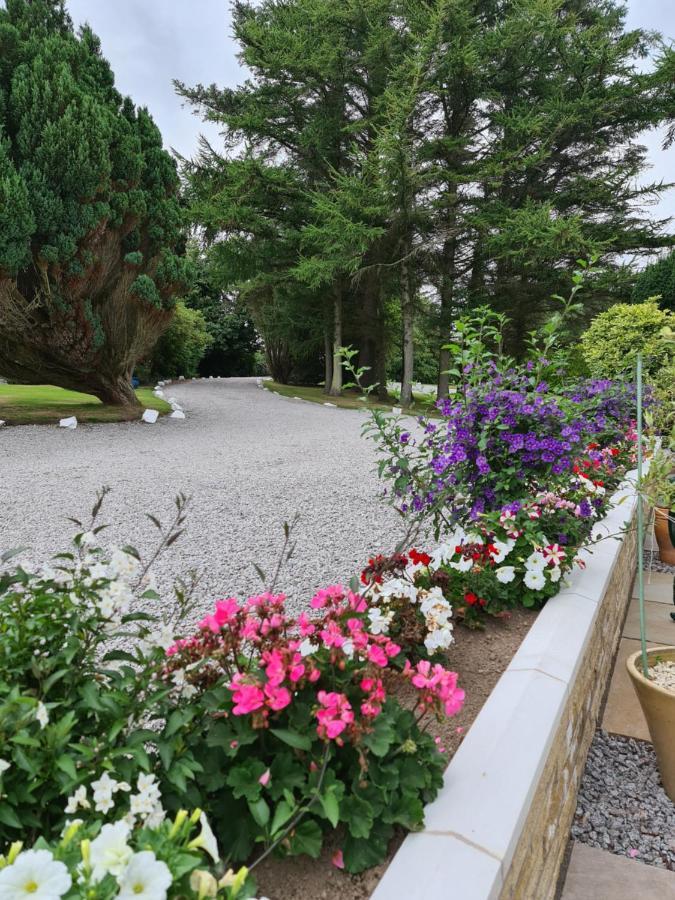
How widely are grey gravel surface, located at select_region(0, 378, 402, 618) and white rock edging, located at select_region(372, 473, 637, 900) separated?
1.21 metres

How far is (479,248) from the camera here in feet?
43.8

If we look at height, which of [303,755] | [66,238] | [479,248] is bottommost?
[303,755]

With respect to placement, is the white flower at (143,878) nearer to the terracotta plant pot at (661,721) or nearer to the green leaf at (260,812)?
the green leaf at (260,812)

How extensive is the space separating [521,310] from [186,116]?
1013 centimetres

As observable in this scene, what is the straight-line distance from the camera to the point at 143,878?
25.5 inches

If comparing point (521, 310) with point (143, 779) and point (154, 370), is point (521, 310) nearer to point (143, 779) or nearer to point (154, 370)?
point (154, 370)

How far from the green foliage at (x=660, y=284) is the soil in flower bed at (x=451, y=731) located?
361 inches

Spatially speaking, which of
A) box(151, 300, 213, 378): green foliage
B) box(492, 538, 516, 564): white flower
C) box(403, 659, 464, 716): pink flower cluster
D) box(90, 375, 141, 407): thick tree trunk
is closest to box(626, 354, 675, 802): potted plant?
box(492, 538, 516, 564): white flower

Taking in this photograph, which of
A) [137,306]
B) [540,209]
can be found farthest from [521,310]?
[137,306]

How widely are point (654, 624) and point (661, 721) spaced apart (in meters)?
1.36

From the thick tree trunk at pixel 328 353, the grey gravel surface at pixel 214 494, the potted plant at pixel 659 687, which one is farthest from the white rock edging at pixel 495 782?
the thick tree trunk at pixel 328 353

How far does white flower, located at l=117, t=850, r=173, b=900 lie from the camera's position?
0.63m

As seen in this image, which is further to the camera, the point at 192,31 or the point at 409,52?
the point at 409,52

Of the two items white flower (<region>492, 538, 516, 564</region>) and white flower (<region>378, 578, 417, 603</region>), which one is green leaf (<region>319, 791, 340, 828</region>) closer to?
white flower (<region>378, 578, 417, 603</region>)
